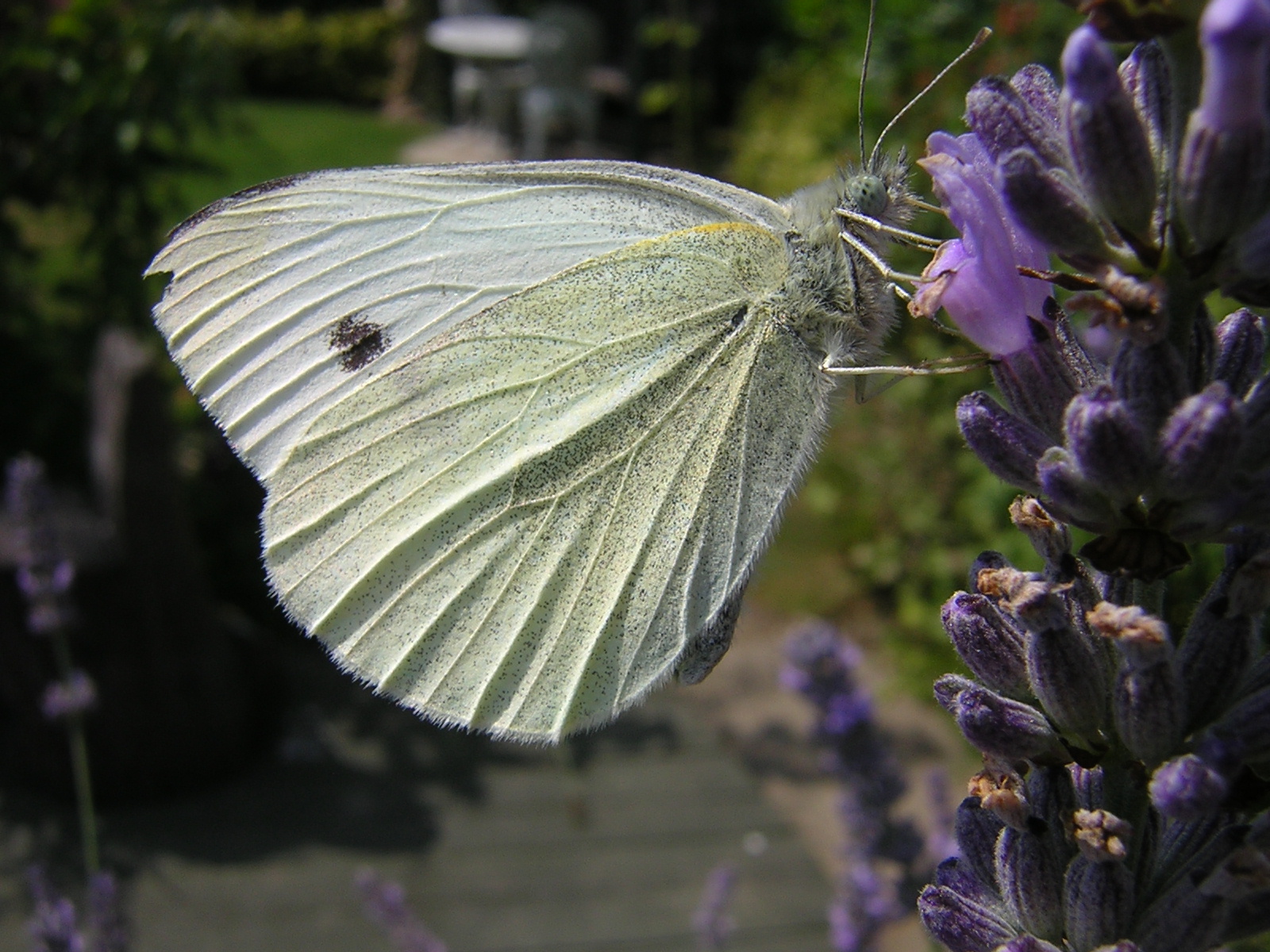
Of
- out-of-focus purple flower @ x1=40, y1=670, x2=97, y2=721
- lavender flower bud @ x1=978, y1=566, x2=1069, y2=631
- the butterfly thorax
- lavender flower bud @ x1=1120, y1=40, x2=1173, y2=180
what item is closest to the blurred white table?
out-of-focus purple flower @ x1=40, y1=670, x2=97, y2=721

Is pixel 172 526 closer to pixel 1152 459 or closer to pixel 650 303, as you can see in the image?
pixel 650 303

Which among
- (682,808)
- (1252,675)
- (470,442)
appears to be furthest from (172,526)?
(1252,675)

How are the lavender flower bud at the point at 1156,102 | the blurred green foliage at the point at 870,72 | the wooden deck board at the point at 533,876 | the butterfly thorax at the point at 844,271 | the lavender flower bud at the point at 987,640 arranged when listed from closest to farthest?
the lavender flower bud at the point at 1156,102, the lavender flower bud at the point at 987,640, the butterfly thorax at the point at 844,271, the wooden deck board at the point at 533,876, the blurred green foliage at the point at 870,72

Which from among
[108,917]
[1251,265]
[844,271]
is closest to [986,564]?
[1251,265]

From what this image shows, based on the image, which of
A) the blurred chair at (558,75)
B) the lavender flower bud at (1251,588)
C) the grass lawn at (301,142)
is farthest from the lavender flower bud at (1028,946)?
the blurred chair at (558,75)

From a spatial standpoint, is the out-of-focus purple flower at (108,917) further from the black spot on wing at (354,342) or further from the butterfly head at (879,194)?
the butterfly head at (879,194)

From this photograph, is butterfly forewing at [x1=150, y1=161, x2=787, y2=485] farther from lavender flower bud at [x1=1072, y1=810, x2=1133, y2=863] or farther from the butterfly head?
lavender flower bud at [x1=1072, y1=810, x2=1133, y2=863]

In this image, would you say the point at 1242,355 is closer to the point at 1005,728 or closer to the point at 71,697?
the point at 1005,728
